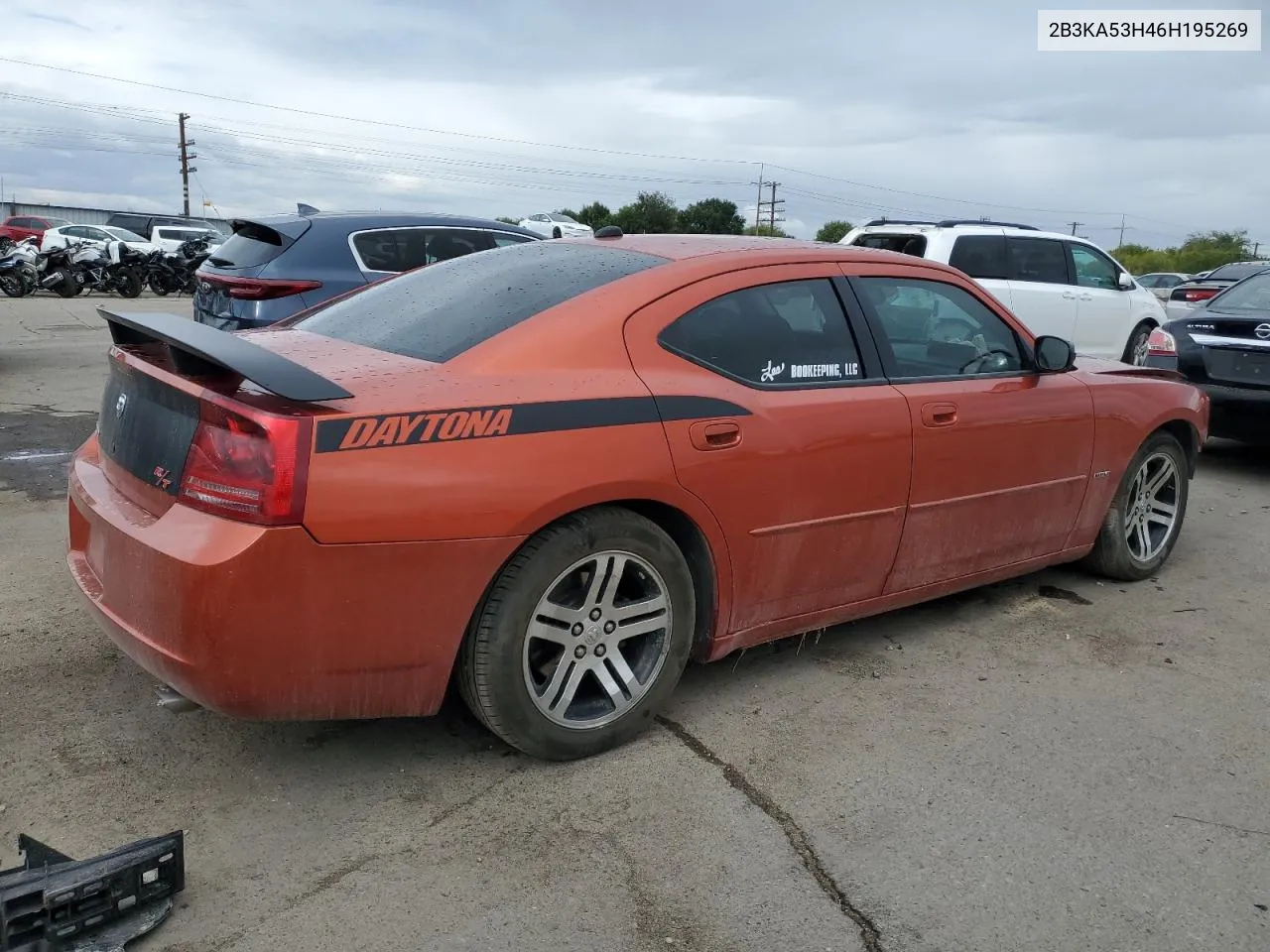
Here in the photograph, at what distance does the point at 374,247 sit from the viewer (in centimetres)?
745

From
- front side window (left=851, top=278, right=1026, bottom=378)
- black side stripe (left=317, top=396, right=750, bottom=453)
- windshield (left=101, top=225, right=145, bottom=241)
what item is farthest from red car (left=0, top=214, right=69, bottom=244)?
black side stripe (left=317, top=396, right=750, bottom=453)

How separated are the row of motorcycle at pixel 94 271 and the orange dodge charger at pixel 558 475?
767 inches

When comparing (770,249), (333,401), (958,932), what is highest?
(770,249)

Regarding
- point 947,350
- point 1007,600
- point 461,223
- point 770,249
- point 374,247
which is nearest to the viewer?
point 770,249

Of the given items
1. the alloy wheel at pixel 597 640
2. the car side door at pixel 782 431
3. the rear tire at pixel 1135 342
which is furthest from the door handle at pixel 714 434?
the rear tire at pixel 1135 342

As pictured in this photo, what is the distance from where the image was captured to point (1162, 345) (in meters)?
7.84

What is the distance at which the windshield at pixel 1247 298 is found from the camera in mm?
7934

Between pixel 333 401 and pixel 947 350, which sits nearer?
pixel 333 401

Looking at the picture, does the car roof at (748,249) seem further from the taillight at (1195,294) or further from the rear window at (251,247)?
the taillight at (1195,294)

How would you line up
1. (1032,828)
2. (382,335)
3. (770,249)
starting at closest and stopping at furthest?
(1032,828)
(382,335)
(770,249)

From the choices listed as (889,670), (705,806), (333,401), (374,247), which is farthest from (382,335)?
(374,247)

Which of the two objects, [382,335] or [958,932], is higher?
[382,335]

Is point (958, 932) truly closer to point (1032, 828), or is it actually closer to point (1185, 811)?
point (1032, 828)

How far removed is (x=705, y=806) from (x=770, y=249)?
6.31 feet
